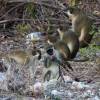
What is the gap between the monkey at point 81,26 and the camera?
28.7ft

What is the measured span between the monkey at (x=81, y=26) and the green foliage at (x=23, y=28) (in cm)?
90

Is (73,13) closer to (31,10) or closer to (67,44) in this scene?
(31,10)

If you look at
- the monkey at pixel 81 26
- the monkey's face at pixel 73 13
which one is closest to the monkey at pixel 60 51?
the monkey at pixel 81 26

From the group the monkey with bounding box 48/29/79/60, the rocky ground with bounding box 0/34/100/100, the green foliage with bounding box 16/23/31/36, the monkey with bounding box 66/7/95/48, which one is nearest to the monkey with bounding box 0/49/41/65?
the rocky ground with bounding box 0/34/100/100

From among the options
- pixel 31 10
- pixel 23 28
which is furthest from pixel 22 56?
pixel 31 10

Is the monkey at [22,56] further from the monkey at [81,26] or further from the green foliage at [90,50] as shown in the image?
the monkey at [81,26]

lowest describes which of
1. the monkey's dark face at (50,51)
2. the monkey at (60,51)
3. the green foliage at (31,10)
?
the green foliage at (31,10)

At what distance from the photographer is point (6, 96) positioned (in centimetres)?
623

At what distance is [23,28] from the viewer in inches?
388

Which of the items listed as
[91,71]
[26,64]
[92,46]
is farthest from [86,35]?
[26,64]

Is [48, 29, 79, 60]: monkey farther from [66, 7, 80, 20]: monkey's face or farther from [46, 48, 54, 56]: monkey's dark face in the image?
[66, 7, 80, 20]: monkey's face

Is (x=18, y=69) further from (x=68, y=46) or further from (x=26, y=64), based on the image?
(x=68, y=46)

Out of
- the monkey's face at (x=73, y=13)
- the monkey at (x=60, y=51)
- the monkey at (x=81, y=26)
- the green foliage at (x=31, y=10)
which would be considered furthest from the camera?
the green foliage at (x=31, y=10)

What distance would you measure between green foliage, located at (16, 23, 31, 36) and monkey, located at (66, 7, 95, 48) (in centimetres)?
90
